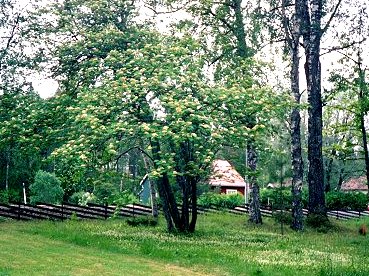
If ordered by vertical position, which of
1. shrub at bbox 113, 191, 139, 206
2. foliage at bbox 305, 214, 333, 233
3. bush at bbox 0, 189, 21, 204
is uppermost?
shrub at bbox 113, 191, 139, 206

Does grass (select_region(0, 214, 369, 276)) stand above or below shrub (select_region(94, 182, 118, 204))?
below

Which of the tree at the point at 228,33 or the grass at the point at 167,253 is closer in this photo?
the grass at the point at 167,253

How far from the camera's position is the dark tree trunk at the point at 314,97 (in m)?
27.1

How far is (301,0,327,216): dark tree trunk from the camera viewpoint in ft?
88.8

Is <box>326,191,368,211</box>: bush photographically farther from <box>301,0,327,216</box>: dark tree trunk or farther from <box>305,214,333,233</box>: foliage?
<box>305,214,333,233</box>: foliage

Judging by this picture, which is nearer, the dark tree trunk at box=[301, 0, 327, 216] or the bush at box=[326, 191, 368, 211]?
the dark tree trunk at box=[301, 0, 327, 216]

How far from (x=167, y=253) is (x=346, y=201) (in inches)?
1572

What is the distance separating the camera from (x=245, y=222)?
28812 mm

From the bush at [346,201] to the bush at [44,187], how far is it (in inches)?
1019

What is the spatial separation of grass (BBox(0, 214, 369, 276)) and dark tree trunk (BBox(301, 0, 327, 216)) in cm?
617

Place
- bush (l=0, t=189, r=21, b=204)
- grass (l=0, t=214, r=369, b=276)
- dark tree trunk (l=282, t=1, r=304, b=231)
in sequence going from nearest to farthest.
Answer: grass (l=0, t=214, r=369, b=276)
dark tree trunk (l=282, t=1, r=304, b=231)
bush (l=0, t=189, r=21, b=204)

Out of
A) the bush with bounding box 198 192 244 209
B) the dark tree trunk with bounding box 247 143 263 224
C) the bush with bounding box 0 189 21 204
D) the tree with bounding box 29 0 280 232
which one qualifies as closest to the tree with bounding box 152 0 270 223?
the dark tree trunk with bounding box 247 143 263 224

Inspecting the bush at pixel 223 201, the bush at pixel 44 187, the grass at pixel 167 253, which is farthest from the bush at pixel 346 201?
the grass at pixel 167 253

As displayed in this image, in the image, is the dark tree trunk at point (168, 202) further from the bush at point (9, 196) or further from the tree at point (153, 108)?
the bush at point (9, 196)
